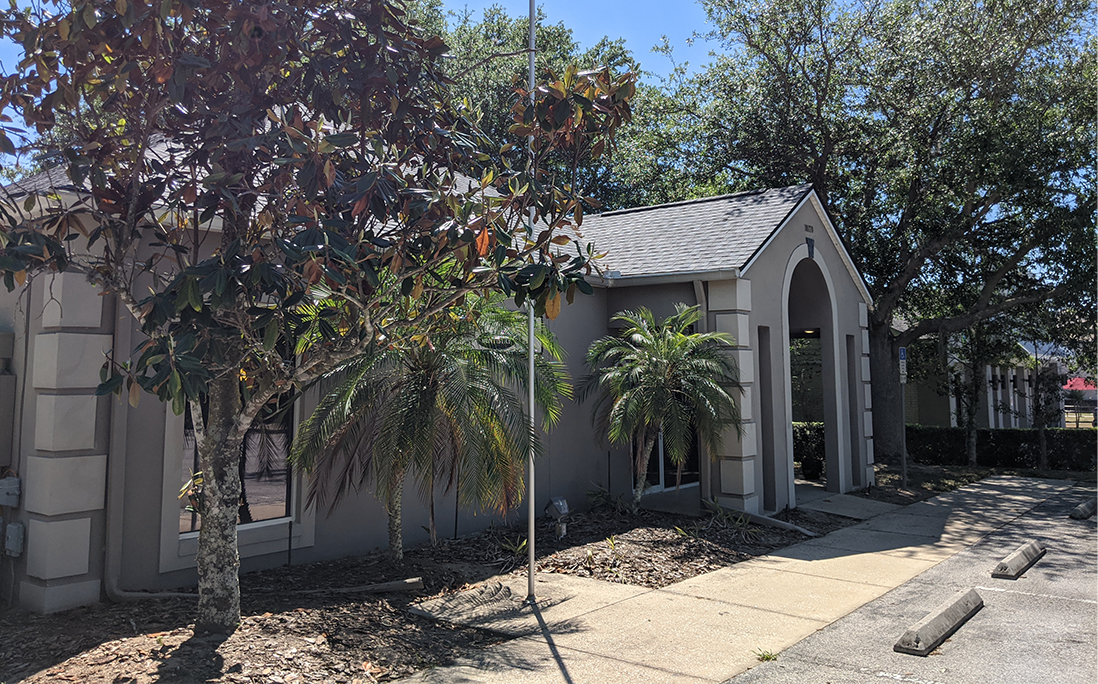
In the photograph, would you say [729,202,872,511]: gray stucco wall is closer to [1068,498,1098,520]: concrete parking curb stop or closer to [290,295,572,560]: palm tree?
[1068,498,1098,520]: concrete parking curb stop

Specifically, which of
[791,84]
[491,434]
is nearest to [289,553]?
[491,434]

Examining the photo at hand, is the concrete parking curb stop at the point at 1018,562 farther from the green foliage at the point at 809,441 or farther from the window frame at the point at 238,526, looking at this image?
the green foliage at the point at 809,441

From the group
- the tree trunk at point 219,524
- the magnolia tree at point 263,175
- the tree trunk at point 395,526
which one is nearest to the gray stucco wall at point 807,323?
the tree trunk at point 395,526

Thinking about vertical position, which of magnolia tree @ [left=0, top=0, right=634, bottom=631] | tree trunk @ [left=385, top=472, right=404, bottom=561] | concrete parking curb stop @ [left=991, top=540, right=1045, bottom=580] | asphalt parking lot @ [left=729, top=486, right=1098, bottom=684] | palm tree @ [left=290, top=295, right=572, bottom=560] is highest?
magnolia tree @ [left=0, top=0, right=634, bottom=631]

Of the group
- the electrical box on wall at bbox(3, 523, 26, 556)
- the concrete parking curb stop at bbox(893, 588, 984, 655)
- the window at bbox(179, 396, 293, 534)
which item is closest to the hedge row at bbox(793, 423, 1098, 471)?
the concrete parking curb stop at bbox(893, 588, 984, 655)

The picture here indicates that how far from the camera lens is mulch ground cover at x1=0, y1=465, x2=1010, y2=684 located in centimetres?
565

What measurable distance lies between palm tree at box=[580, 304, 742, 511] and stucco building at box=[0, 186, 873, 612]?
569 millimetres

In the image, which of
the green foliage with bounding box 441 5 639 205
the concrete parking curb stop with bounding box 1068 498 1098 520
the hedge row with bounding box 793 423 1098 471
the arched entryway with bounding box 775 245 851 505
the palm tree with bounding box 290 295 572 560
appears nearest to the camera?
the palm tree with bounding box 290 295 572 560

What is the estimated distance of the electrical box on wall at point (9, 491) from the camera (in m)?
7.48

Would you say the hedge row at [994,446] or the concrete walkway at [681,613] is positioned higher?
the hedge row at [994,446]

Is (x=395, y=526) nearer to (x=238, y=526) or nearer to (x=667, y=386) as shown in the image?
(x=238, y=526)

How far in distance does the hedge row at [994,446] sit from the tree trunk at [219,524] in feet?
51.3

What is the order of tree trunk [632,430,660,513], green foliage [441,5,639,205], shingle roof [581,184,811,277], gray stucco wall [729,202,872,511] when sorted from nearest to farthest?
tree trunk [632,430,660,513], shingle roof [581,184,811,277], gray stucco wall [729,202,872,511], green foliage [441,5,639,205]

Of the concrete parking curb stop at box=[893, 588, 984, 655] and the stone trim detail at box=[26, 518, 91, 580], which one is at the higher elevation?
the stone trim detail at box=[26, 518, 91, 580]
